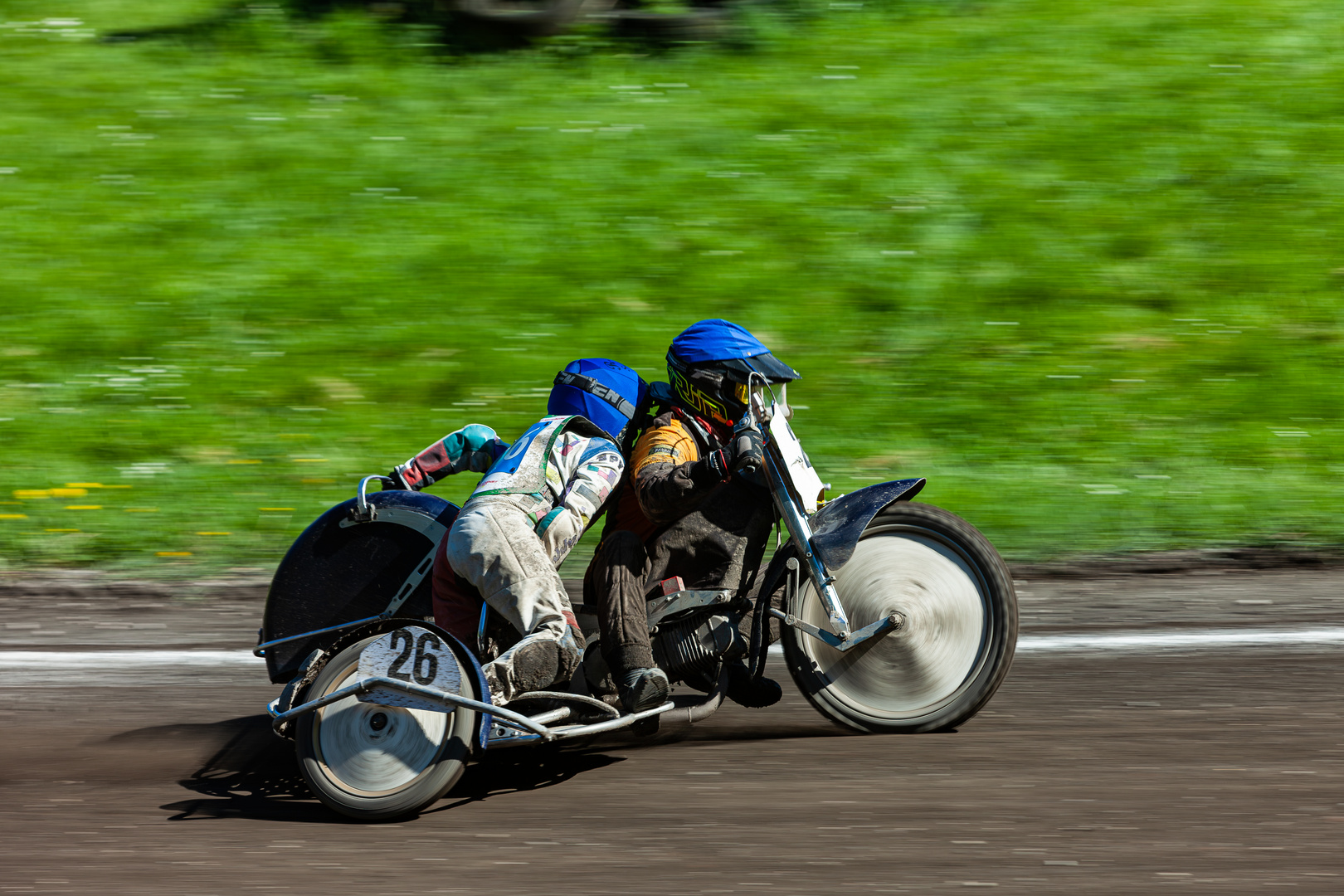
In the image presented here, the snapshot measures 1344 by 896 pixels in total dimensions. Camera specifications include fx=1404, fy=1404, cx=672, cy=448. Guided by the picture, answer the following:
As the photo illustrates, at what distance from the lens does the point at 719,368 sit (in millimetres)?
5055

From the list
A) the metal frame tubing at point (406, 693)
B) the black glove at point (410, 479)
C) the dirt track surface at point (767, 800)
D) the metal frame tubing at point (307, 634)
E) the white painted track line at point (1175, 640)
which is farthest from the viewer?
→ the white painted track line at point (1175, 640)

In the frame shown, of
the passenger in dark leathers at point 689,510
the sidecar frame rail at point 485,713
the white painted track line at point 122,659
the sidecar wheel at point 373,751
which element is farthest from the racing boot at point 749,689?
the white painted track line at point 122,659

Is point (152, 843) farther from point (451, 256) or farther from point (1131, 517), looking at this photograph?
point (451, 256)

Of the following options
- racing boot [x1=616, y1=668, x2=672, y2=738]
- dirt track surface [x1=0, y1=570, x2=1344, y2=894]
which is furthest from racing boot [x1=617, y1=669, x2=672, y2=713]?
dirt track surface [x1=0, y1=570, x2=1344, y2=894]

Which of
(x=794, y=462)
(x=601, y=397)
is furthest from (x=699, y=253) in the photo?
(x=794, y=462)

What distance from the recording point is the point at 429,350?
1035 centimetres

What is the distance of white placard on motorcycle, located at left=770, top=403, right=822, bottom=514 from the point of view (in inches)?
193

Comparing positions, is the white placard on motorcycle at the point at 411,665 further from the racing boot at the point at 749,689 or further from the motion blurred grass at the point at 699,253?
the motion blurred grass at the point at 699,253

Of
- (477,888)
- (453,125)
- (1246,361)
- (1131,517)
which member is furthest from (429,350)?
(477,888)

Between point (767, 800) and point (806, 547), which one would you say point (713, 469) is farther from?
point (767, 800)

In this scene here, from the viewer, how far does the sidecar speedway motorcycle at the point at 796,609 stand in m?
4.90

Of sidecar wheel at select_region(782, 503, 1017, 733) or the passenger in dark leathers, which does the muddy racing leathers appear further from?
sidecar wheel at select_region(782, 503, 1017, 733)

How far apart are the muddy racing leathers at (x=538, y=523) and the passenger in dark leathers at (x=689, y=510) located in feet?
0.44

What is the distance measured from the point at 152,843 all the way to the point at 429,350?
632cm
